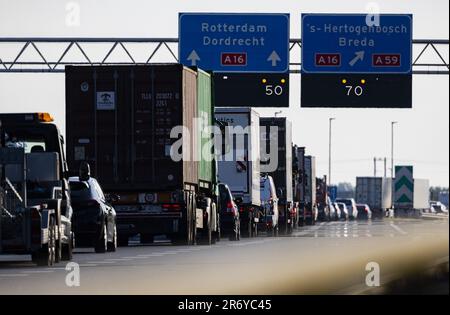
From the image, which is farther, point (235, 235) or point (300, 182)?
point (300, 182)

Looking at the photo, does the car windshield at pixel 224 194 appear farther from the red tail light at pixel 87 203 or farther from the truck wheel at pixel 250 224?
the red tail light at pixel 87 203

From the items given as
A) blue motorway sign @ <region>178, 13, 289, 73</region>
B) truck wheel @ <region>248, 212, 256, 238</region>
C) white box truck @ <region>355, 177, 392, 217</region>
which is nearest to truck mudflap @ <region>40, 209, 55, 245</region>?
truck wheel @ <region>248, 212, 256, 238</region>

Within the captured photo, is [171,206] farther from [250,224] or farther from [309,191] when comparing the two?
[309,191]

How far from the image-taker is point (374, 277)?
18609mm

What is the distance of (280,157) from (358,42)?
7.30 m

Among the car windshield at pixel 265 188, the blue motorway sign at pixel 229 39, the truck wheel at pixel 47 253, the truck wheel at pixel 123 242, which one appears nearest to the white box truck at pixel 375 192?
the car windshield at pixel 265 188

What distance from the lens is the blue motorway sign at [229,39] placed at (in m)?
50.2

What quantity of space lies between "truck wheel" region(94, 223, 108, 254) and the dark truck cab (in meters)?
3.81

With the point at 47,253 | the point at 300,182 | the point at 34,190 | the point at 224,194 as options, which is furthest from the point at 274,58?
the point at 47,253

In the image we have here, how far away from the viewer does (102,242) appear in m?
30.9

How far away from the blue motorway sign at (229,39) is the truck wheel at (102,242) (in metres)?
20.0

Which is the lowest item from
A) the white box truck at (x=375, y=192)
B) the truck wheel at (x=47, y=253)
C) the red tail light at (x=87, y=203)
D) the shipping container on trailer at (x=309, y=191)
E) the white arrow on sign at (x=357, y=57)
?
the white box truck at (x=375, y=192)

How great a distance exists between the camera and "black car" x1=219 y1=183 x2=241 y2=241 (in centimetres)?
4328
